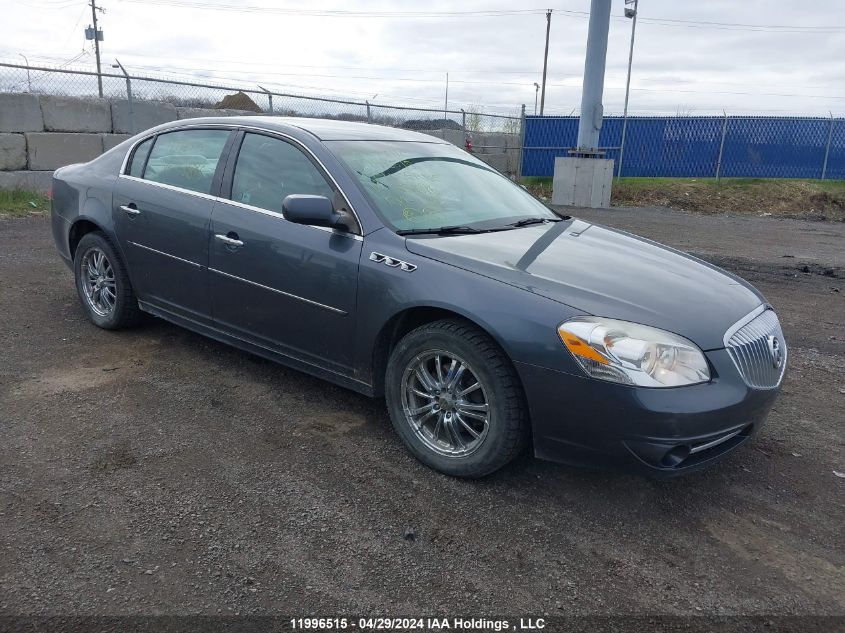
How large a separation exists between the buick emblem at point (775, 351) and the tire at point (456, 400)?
1256 millimetres

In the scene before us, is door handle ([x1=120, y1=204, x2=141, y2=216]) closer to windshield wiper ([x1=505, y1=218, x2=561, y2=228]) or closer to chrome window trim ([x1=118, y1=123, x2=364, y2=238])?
chrome window trim ([x1=118, y1=123, x2=364, y2=238])

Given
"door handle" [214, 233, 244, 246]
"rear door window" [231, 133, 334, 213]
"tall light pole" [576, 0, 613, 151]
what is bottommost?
"door handle" [214, 233, 244, 246]

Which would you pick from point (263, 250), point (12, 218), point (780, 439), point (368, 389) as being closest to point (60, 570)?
point (368, 389)

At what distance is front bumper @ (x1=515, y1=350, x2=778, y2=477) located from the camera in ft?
9.27

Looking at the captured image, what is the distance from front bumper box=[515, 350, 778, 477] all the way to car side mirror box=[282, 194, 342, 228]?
50.3 inches

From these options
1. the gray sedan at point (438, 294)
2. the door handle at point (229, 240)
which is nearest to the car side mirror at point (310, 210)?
the gray sedan at point (438, 294)

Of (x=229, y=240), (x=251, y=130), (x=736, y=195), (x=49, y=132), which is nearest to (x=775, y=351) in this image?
(x=229, y=240)

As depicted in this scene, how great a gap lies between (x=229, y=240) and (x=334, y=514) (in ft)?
6.10

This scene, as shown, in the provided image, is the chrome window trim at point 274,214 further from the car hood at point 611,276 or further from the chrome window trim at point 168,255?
the chrome window trim at point 168,255

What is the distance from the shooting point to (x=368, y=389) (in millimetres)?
3713

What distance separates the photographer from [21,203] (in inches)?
445

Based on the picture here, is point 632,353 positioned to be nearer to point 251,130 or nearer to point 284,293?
point 284,293

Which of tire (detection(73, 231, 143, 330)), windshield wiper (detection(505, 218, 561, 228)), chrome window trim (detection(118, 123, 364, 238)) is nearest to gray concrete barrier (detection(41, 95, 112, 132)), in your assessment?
tire (detection(73, 231, 143, 330))

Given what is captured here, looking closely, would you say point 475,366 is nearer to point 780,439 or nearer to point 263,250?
point 263,250
